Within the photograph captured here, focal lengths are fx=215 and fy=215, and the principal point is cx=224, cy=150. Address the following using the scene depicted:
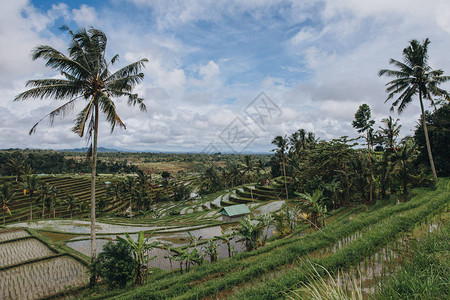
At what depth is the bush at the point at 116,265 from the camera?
9.02 m

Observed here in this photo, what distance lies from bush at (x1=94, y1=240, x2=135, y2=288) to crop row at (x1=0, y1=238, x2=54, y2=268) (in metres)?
9.22

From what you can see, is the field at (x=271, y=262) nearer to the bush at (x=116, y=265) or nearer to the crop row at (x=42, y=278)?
the crop row at (x=42, y=278)

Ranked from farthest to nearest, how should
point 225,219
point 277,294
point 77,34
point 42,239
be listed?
point 225,219 → point 42,239 → point 77,34 → point 277,294

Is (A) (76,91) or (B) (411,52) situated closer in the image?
(A) (76,91)

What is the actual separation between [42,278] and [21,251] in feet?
24.2

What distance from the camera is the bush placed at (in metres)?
9.02

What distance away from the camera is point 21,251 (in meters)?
16.1

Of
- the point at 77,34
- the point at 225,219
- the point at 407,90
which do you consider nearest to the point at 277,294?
the point at 77,34

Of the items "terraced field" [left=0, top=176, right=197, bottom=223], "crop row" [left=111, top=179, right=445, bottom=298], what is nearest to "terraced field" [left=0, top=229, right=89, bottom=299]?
"crop row" [left=111, top=179, right=445, bottom=298]

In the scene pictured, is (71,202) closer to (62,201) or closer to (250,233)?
(62,201)

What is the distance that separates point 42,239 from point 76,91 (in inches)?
627

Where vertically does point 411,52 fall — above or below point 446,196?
above

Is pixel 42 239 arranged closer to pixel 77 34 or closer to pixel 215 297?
pixel 77 34

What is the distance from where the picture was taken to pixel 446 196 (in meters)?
11.1
